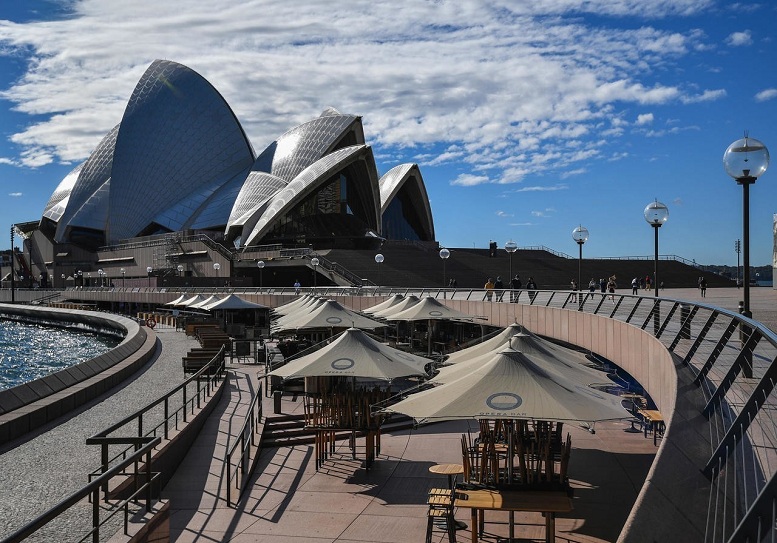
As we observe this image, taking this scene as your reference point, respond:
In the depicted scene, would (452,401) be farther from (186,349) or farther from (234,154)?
(234,154)

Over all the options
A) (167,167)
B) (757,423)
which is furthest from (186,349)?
(167,167)

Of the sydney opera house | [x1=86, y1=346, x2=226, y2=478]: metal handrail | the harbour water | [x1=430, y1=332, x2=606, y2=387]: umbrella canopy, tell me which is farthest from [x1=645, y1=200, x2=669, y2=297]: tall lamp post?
the sydney opera house

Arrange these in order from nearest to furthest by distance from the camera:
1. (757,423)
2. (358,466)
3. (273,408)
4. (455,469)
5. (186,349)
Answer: (757,423)
(455,469)
(358,466)
(273,408)
(186,349)

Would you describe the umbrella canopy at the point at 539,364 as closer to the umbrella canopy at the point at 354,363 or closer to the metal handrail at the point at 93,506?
the umbrella canopy at the point at 354,363

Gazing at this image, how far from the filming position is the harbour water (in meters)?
26.8

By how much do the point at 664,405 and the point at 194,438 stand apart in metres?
7.69

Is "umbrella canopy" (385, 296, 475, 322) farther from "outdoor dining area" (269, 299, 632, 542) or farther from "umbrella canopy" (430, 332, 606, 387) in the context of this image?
"umbrella canopy" (430, 332, 606, 387)

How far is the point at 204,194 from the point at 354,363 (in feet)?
243

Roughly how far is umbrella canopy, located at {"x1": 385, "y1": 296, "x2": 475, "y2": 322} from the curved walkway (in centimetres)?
649

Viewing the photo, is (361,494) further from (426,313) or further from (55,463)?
(426,313)

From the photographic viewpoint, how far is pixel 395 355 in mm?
13172

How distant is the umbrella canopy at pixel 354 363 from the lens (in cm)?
1200

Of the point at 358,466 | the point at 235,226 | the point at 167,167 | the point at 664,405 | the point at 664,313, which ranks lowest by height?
the point at 358,466

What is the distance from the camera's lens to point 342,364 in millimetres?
12203
